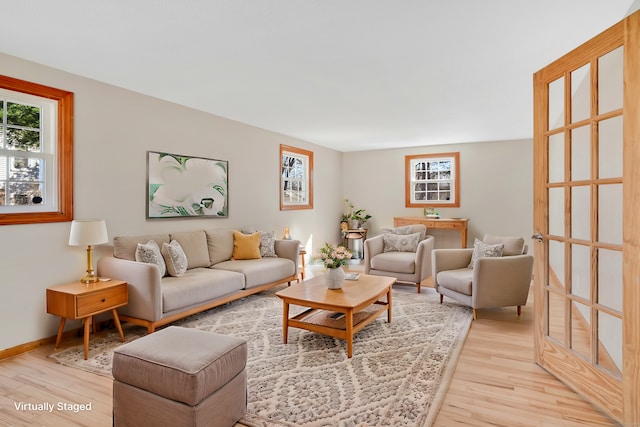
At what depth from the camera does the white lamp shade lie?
316cm

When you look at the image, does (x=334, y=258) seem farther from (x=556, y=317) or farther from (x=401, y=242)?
(x=401, y=242)

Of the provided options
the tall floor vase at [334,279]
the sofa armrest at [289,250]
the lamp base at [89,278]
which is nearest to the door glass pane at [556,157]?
the tall floor vase at [334,279]

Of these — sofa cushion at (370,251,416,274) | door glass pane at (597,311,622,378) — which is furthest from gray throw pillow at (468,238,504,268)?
door glass pane at (597,311,622,378)

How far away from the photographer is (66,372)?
269 cm

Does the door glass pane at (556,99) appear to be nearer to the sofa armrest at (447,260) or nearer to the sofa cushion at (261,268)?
the sofa armrest at (447,260)

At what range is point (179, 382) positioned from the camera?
5.98 feet

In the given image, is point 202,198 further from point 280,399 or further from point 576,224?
point 576,224

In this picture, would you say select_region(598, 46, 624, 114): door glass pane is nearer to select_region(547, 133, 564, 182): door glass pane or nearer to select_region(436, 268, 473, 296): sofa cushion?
select_region(547, 133, 564, 182): door glass pane

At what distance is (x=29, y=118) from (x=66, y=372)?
7.17 feet

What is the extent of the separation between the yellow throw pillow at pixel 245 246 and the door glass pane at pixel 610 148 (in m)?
3.85

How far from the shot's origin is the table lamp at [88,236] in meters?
3.16

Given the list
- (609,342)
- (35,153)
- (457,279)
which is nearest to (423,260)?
(457,279)

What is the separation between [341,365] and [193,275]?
1.99m

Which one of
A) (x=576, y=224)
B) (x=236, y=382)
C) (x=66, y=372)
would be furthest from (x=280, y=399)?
(x=576, y=224)
